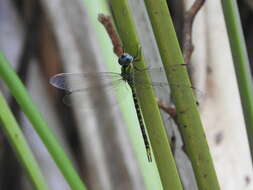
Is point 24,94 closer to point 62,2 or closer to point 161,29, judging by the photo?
point 161,29

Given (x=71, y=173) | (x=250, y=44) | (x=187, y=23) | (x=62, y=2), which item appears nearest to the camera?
(x=71, y=173)

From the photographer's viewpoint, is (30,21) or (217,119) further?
(30,21)

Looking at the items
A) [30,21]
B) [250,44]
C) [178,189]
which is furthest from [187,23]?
[250,44]

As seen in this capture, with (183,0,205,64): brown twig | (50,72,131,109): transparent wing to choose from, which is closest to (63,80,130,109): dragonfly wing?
(50,72,131,109): transparent wing

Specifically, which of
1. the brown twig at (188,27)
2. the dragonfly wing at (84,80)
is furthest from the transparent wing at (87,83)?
the brown twig at (188,27)

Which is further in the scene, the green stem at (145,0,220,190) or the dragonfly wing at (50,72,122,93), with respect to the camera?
the dragonfly wing at (50,72,122,93)

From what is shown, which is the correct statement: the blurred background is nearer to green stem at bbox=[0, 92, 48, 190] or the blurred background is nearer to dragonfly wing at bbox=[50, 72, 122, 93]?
dragonfly wing at bbox=[50, 72, 122, 93]

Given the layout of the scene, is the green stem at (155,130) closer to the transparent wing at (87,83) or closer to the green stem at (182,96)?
the green stem at (182,96)
